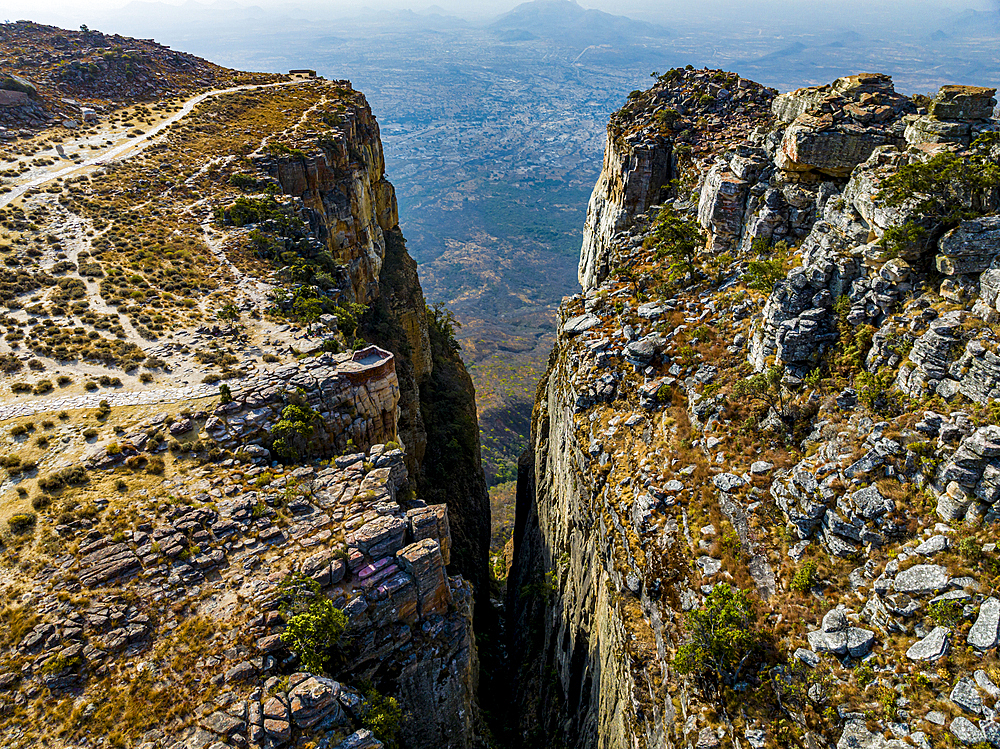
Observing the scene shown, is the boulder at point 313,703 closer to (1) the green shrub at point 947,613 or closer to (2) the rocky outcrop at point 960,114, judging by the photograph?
(1) the green shrub at point 947,613

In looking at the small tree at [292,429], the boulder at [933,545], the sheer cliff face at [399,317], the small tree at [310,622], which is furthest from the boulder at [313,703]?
the sheer cliff face at [399,317]

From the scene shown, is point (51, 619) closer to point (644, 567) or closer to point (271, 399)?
point (271, 399)

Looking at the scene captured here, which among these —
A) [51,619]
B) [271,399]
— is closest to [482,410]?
[271,399]

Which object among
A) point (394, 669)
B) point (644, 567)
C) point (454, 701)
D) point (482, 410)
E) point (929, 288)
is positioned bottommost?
point (482, 410)

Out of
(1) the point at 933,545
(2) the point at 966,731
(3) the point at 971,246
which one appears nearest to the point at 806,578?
(1) the point at 933,545

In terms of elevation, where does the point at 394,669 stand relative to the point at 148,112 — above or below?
below

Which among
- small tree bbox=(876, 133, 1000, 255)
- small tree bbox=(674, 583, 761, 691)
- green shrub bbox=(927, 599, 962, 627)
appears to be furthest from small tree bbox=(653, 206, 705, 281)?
green shrub bbox=(927, 599, 962, 627)

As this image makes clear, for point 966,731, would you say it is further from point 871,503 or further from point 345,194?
point 345,194
